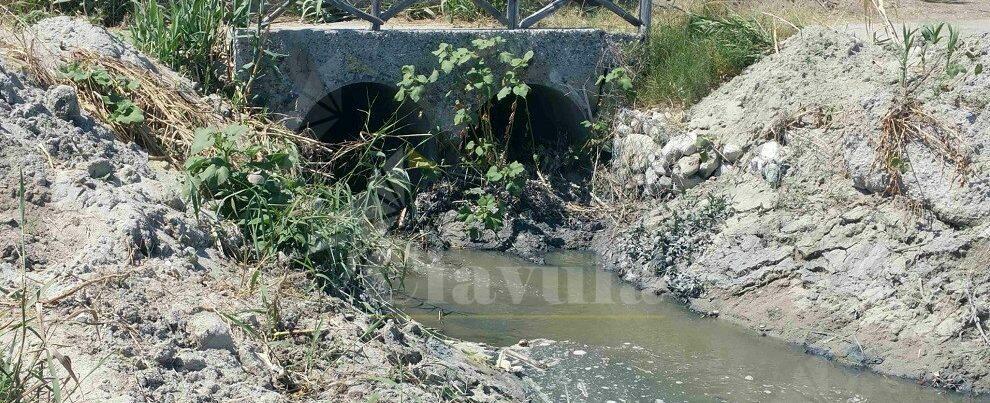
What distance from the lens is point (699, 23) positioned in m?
10.1

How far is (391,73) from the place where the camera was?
926cm

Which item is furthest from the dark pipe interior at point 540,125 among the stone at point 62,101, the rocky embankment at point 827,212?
the stone at point 62,101

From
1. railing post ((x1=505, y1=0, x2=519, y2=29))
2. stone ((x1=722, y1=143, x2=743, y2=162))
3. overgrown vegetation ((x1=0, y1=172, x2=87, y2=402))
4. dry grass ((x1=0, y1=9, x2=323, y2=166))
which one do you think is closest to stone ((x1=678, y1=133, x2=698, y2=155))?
stone ((x1=722, y1=143, x2=743, y2=162))

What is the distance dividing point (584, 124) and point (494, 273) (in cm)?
176

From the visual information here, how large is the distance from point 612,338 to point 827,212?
1.88 metres

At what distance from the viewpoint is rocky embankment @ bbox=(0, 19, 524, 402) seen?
15.5 ft

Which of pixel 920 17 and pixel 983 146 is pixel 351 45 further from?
pixel 920 17

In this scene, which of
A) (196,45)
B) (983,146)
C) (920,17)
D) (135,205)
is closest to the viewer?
(135,205)

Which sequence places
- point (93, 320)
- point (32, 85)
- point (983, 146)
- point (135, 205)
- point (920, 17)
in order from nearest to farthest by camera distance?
point (93, 320)
point (135, 205)
point (32, 85)
point (983, 146)
point (920, 17)

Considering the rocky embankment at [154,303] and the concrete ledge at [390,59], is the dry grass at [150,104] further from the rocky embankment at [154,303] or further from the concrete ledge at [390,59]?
the concrete ledge at [390,59]

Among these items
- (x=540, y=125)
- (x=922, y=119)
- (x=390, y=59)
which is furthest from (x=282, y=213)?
(x=540, y=125)

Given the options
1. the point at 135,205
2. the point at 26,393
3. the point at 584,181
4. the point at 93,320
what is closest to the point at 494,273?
the point at 584,181

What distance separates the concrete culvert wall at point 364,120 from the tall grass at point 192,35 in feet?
3.07

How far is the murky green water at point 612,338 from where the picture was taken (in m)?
6.60
